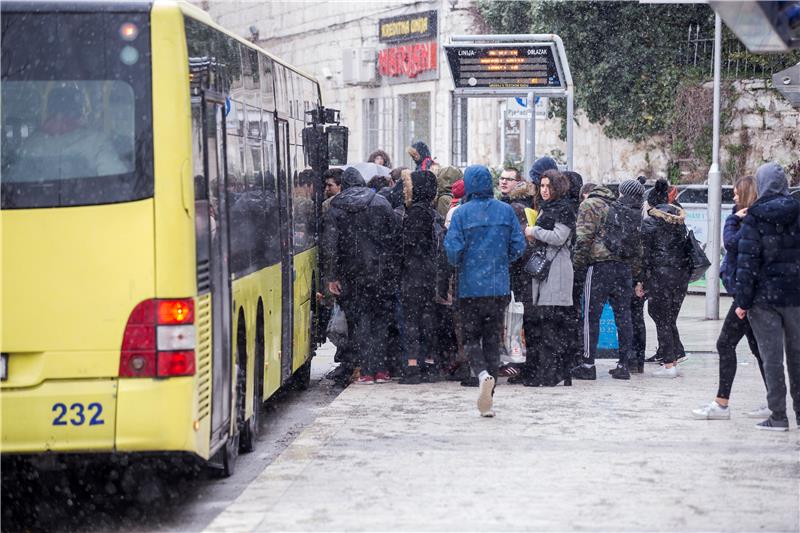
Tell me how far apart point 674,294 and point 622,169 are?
14.8 meters

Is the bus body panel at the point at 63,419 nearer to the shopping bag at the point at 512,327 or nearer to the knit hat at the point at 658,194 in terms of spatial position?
the shopping bag at the point at 512,327

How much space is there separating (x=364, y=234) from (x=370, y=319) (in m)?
0.74

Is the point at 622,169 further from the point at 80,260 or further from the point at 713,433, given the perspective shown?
the point at 80,260

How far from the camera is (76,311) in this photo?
→ 7.30m

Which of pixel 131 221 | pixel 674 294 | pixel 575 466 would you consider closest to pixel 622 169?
pixel 674 294

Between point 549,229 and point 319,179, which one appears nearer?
point 549,229

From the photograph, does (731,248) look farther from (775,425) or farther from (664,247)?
(664,247)

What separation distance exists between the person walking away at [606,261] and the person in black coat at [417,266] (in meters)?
1.30

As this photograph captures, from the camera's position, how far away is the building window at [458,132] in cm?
3366

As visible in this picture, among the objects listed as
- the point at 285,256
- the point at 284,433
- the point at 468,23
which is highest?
the point at 468,23

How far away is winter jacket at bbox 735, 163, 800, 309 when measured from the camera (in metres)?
10.1

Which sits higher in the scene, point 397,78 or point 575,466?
point 397,78

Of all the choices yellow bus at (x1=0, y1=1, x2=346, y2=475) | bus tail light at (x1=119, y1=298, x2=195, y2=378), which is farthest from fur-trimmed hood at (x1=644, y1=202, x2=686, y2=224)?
bus tail light at (x1=119, y1=298, x2=195, y2=378)

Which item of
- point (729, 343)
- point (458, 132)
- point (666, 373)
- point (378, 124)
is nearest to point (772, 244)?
point (729, 343)
